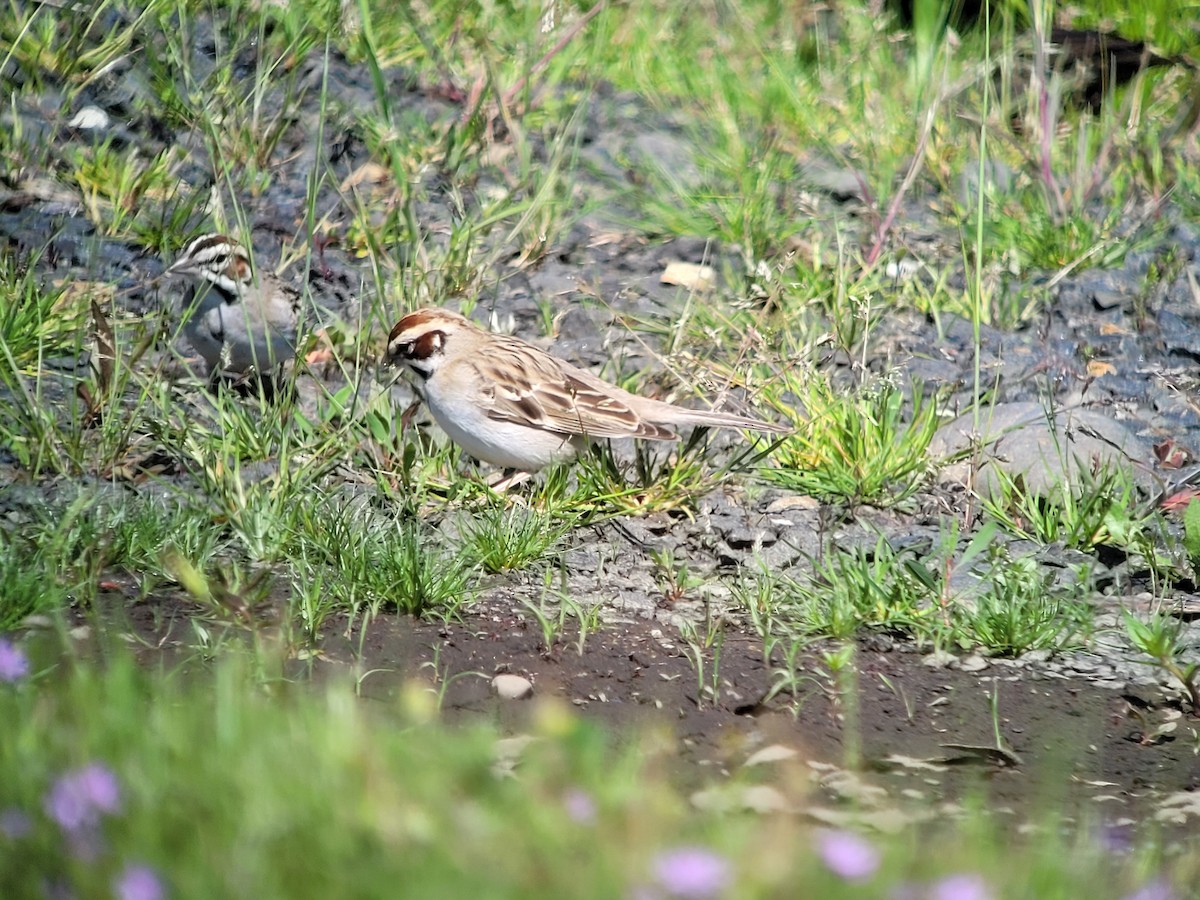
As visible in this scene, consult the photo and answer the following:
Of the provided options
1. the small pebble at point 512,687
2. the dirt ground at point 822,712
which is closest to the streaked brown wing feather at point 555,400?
the dirt ground at point 822,712

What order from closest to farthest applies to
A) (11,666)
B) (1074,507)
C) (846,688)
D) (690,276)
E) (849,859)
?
(849,859), (11,666), (846,688), (1074,507), (690,276)

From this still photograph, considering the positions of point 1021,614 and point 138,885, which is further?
point 1021,614

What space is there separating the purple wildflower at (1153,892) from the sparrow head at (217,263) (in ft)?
16.1

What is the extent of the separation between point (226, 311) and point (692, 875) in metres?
4.98

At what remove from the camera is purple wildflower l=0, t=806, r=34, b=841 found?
286cm

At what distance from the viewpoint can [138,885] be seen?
263 centimetres

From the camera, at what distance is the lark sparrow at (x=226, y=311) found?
22.5 ft

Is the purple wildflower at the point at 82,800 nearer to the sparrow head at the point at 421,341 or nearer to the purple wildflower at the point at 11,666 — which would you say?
the purple wildflower at the point at 11,666

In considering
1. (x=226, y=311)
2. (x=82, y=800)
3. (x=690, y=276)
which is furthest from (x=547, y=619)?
(x=690, y=276)

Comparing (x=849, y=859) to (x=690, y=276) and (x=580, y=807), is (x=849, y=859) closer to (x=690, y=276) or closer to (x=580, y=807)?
(x=580, y=807)

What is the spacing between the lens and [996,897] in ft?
8.97

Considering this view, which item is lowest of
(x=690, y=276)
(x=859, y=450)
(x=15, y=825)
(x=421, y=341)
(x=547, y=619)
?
(x=547, y=619)

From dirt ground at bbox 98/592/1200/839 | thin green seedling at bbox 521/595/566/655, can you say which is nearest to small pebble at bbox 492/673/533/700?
dirt ground at bbox 98/592/1200/839

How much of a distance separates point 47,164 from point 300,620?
3892 millimetres
